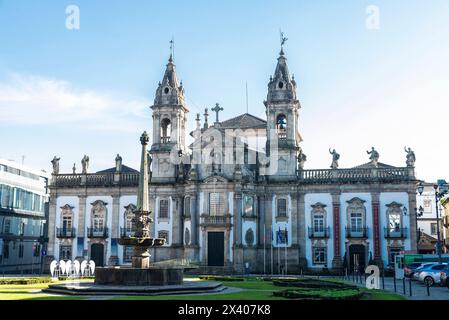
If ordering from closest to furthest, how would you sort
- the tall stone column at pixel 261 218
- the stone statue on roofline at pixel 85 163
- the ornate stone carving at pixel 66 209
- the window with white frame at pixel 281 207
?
the tall stone column at pixel 261 218 → the window with white frame at pixel 281 207 → the ornate stone carving at pixel 66 209 → the stone statue on roofline at pixel 85 163

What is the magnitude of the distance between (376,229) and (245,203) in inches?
447

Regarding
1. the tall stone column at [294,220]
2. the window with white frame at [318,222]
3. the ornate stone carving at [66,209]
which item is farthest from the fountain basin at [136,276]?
the ornate stone carving at [66,209]

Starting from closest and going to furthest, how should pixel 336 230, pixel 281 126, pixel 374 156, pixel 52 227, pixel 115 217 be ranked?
1. pixel 336 230
2. pixel 374 156
3. pixel 281 126
4. pixel 115 217
5. pixel 52 227

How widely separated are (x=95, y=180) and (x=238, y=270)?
1647cm

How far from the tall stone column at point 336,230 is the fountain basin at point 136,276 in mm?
24771

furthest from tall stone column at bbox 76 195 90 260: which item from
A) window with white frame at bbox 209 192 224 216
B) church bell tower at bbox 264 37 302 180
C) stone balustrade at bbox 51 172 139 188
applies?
church bell tower at bbox 264 37 302 180

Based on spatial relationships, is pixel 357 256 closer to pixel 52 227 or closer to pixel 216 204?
pixel 216 204

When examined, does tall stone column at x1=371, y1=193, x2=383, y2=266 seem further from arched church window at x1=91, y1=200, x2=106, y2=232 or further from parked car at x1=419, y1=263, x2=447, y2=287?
arched church window at x1=91, y1=200, x2=106, y2=232

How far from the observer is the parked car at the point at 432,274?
31375 millimetres

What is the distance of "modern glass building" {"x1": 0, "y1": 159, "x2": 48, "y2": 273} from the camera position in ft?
191

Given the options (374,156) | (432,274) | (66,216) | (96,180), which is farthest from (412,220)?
(66,216)

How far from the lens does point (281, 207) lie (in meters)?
48.9

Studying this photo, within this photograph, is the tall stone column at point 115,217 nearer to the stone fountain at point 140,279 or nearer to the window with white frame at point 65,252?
the window with white frame at point 65,252
